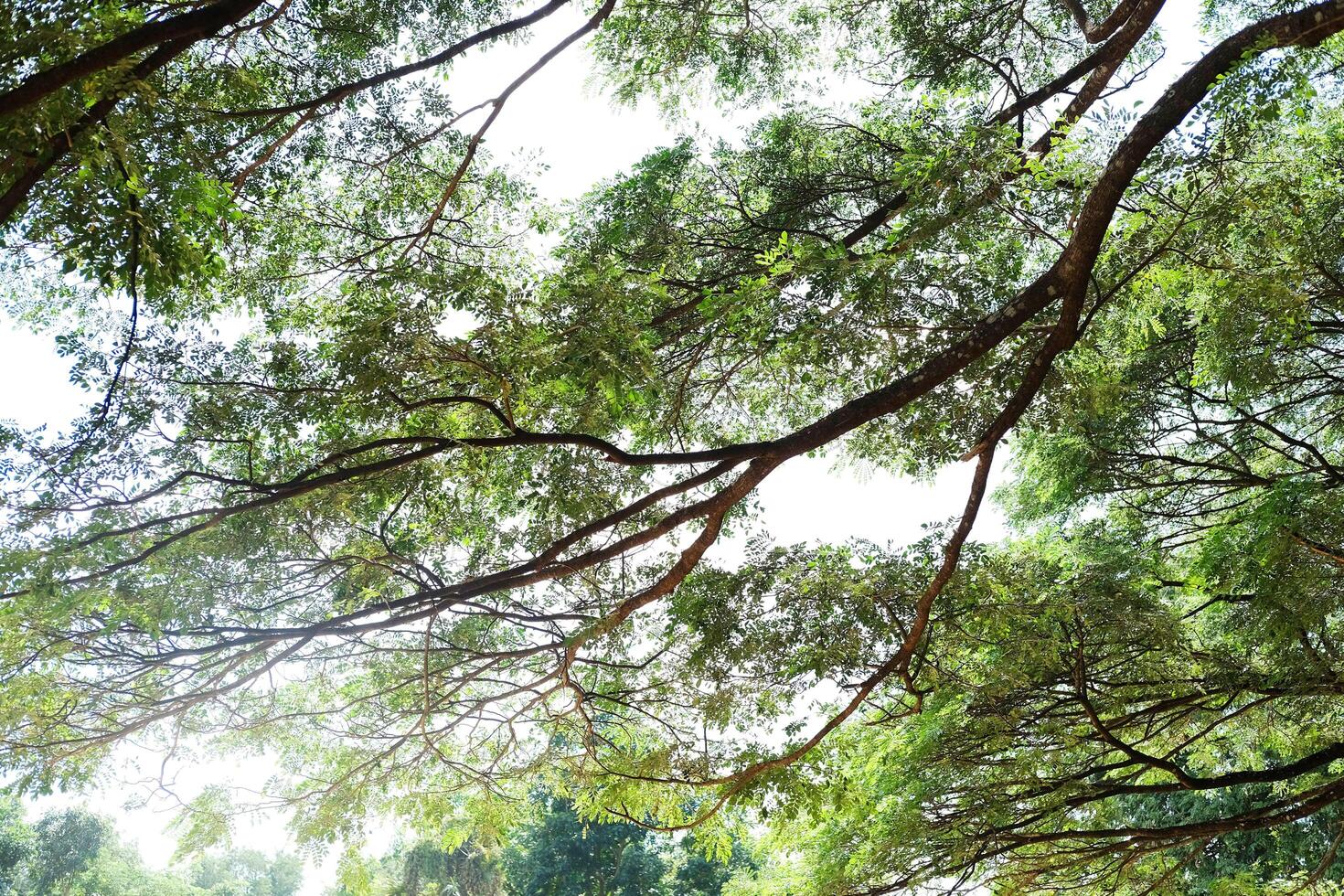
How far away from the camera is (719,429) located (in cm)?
645

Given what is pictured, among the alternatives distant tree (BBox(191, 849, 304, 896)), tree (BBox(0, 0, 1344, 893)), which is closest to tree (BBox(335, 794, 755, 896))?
tree (BBox(0, 0, 1344, 893))

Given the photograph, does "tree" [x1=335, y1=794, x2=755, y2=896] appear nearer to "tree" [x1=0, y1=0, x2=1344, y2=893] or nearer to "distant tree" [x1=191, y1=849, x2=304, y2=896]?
"tree" [x1=0, y1=0, x2=1344, y2=893]

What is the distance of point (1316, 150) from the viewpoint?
534 cm

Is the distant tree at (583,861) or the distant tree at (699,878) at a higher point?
the distant tree at (583,861)

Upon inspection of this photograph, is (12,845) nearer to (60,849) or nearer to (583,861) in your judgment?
(60,849)

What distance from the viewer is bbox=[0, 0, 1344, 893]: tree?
4184mm

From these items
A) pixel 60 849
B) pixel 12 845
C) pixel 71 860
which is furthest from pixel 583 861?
pixel 12 845

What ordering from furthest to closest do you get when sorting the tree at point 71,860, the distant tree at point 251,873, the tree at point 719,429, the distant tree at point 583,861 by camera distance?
the distant tree at point 251,873, the tree at point 71,860, the distant tree at point 583,861, the tree at point 719,429

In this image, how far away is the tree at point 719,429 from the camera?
13.7 feet

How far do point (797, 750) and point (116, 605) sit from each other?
3164mm

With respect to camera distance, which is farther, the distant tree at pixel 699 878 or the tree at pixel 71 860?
the tree at pixel 71 860

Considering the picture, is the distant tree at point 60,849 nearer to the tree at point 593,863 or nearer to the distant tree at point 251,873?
the tree at point 593,863

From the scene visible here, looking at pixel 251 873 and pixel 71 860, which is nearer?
pixel 71 860

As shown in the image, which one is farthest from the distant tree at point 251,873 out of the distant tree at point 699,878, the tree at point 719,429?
the tree at point 719,429
